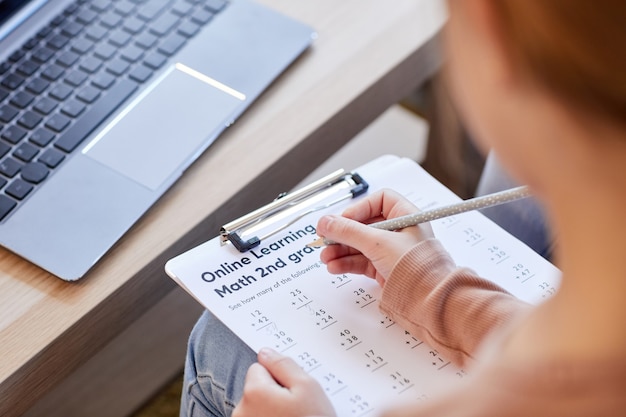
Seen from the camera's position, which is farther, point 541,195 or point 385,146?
point 385,146

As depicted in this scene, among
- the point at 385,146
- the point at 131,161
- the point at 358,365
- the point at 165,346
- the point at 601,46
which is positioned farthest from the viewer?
the point at 385,146

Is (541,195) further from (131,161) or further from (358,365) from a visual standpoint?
(131,161)

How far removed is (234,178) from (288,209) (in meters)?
0.06

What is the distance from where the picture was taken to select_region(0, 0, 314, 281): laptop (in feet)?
2.21

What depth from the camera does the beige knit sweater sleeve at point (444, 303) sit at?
1.94ft

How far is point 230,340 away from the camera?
668 mm

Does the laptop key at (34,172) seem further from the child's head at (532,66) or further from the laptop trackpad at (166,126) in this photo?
the child's head at (532,66)

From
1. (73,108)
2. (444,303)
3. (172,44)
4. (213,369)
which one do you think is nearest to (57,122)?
(73,108)

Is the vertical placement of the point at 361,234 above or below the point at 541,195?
below

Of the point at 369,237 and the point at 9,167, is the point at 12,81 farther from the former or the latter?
the point at 369,237

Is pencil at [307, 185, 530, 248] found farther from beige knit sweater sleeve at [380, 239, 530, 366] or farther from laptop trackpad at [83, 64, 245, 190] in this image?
laptop trackpad at [83, 64, 245, 190]

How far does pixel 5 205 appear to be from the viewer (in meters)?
0.67

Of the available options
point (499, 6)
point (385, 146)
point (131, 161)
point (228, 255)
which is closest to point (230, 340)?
point (228, 255)

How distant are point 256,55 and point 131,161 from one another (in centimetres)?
17
